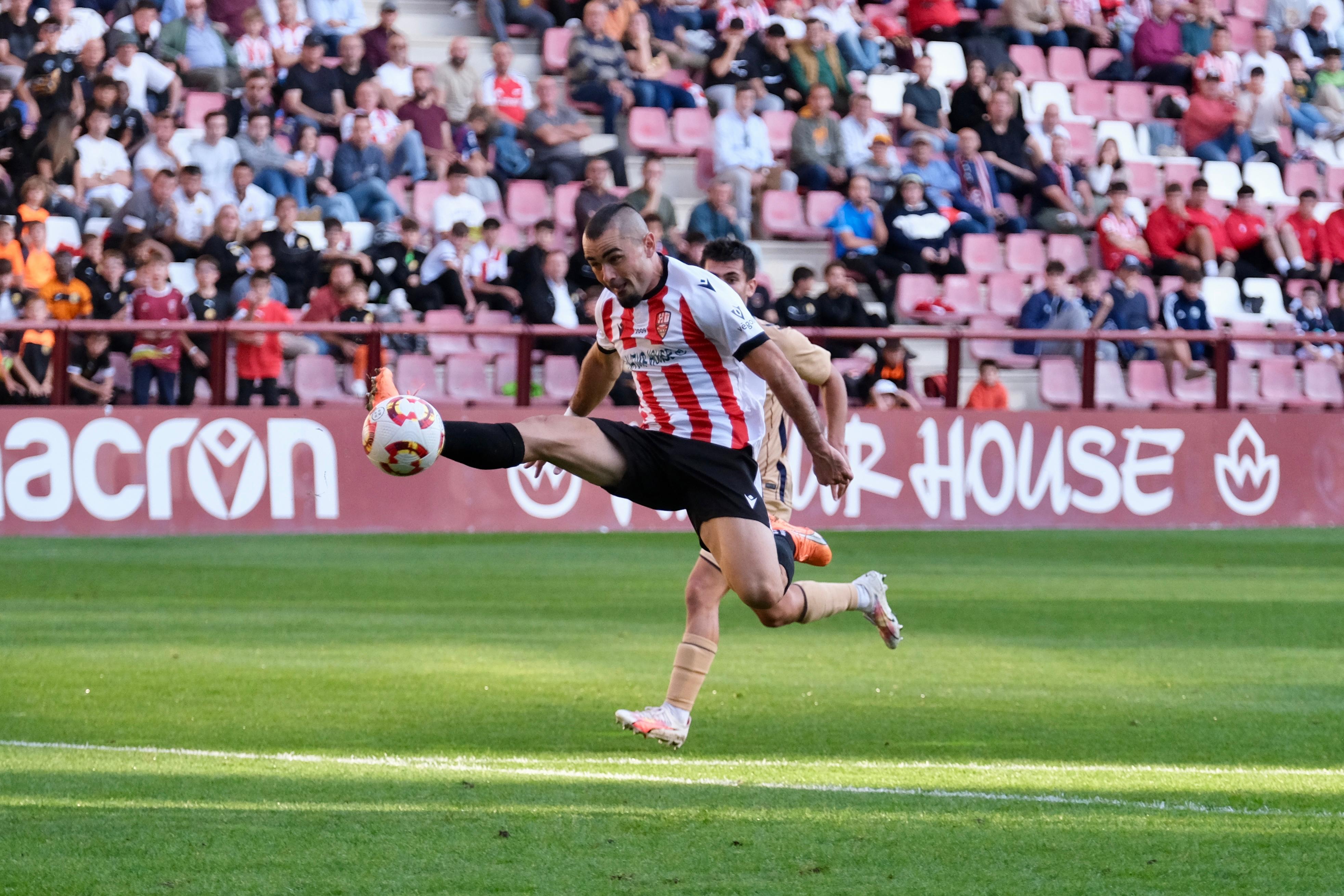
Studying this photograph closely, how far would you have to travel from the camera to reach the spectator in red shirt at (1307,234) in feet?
74.4

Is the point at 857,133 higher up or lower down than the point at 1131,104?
lower down

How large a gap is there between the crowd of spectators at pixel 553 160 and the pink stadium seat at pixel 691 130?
0.82ft

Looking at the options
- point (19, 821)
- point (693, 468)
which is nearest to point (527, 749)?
point (693, 468)

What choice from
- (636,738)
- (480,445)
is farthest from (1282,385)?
(480,445)

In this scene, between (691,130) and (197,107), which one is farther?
(691,130)

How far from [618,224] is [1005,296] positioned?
1465 centimetres

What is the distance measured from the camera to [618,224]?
645 centimetres

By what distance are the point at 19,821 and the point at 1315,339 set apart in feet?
52.3

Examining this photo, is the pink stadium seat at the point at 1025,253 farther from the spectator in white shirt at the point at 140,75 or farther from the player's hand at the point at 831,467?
the player's hand at the point at 831,467

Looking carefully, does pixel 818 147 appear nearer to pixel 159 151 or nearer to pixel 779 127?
pixel 779 127

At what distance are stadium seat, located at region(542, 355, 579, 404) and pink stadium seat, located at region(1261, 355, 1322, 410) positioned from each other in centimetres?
713

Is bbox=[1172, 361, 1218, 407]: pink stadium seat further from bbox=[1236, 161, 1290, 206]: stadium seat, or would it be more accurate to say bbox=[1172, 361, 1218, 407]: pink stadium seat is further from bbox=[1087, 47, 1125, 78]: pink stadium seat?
bbox=[1087, 47, 1125, 78]: pink stadium seat

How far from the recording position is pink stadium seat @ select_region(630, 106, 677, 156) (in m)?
21.0

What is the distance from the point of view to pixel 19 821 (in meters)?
5.55
